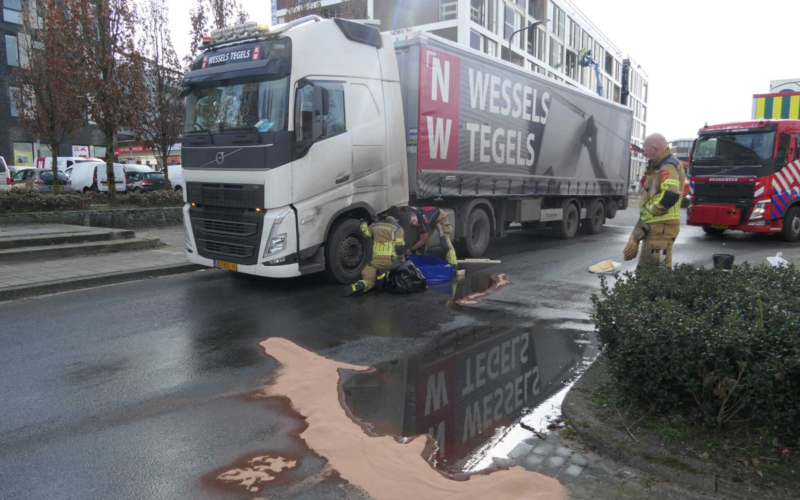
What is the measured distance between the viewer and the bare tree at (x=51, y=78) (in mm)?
14781

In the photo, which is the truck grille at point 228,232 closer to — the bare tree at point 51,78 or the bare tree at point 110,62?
the bare tree at point 110,62

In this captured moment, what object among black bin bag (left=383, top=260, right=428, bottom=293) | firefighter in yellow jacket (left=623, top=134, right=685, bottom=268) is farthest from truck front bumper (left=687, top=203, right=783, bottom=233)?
black bin bag (left=383, top=260, right=428, bottom=293)

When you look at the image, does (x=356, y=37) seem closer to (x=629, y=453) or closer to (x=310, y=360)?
(x=310, y=360)

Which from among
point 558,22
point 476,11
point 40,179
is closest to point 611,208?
point 40,179

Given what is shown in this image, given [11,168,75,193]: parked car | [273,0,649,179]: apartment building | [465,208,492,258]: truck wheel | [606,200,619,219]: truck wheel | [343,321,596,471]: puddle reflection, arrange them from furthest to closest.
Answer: [273,0,649,179]: apartment building → [11,168,75,193]: parked car → [606,200,619,219]: truck wheel → [465,208,492,258]: truck wheel → [343,321,596,471]: puddle reflection

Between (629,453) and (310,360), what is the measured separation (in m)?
2.90

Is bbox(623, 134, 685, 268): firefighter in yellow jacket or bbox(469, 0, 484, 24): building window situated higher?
bbox(469, 0, 484, 24): building window

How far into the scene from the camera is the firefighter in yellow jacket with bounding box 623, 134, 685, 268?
6.45 meters

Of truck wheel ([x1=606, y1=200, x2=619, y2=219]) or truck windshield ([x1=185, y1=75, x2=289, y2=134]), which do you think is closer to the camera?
truck windshield ([x1=185, y1=75, x2=289, y2=134])

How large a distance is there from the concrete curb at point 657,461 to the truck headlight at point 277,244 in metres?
4.70

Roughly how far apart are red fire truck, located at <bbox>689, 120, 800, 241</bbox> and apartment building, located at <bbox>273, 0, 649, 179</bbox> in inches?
322

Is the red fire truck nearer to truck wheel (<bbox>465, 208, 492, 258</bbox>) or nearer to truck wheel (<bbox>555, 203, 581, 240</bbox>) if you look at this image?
truck wheel (<bbox>555, 203, 581, 240</bbox>)

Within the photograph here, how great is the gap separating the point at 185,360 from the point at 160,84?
14.4 metres

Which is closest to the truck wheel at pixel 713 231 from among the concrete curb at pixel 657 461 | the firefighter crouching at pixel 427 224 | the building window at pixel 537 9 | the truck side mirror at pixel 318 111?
the firefighter crouching at pixel 427 224
